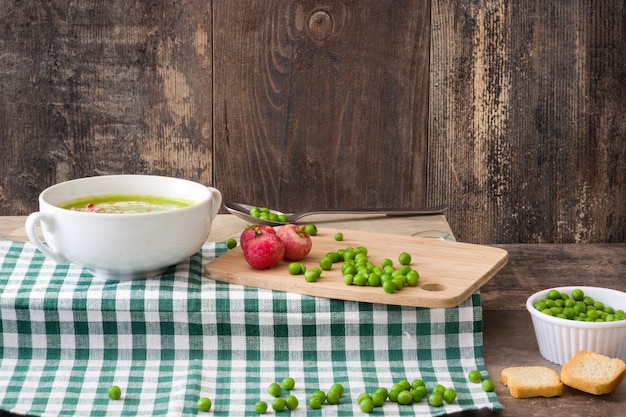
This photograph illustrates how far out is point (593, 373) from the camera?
1217 millimetres

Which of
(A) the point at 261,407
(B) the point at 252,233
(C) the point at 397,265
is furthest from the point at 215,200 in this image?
(A) the point at 261,407

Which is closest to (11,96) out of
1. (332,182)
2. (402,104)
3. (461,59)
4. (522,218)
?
(332,182)

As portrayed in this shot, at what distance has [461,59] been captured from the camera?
76.5 inches

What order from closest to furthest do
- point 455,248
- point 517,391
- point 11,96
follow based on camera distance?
point 517,391 < point 455,248 < point 11,96

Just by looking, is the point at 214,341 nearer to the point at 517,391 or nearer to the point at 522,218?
the point at 517,391

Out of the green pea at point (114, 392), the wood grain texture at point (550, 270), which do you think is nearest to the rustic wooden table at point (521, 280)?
the wood grain texture at point (550, 270)

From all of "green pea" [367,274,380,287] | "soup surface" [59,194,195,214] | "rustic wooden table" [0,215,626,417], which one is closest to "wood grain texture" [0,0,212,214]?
"rustic wooden table" [0,215,626,417]

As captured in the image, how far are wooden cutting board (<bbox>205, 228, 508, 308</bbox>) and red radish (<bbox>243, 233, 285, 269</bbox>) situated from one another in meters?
0.01

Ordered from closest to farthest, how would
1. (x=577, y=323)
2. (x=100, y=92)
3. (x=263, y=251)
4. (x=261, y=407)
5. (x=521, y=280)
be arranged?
1. (x=261, y=407)
2. (x=577, y=323)
3. (x=263, y=251)
4. (x=521, y=280)
5. (x=100, y=92)

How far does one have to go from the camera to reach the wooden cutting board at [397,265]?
4.28 ft

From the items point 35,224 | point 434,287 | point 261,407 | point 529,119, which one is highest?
point 529,119

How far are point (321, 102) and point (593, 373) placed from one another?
96cm

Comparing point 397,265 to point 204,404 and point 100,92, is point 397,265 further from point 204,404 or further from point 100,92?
point 100,92

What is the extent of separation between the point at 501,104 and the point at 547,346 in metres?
0.79
